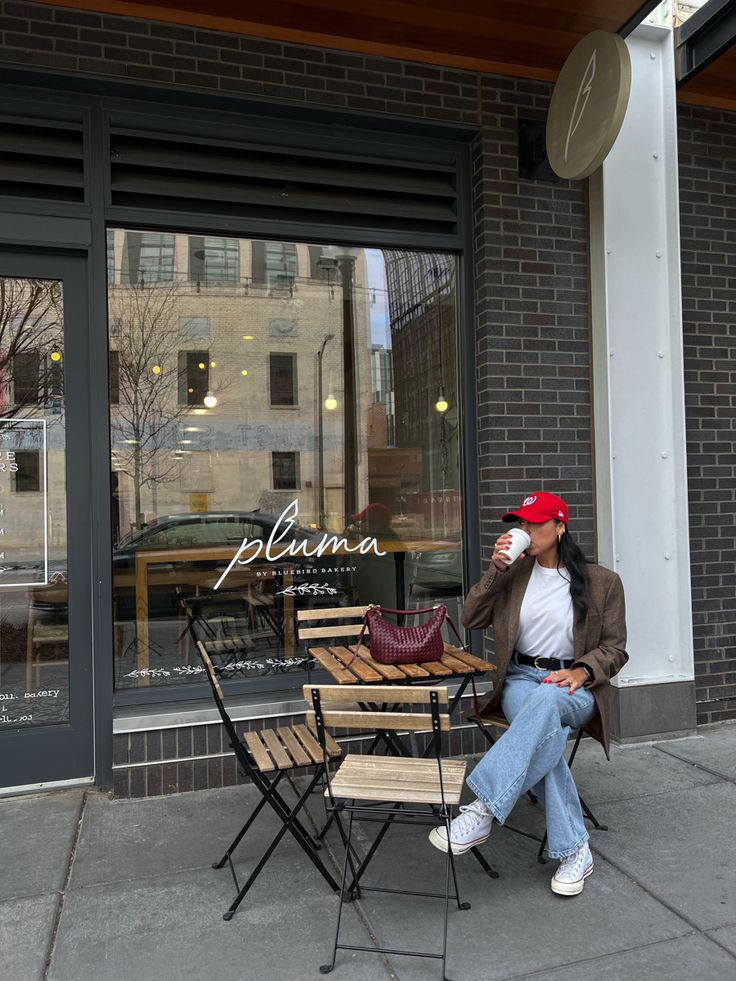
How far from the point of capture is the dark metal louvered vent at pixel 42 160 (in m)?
3.89

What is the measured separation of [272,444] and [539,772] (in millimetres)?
2412

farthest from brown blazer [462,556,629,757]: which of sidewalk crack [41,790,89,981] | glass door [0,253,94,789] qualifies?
glass door [0,253,94,789]

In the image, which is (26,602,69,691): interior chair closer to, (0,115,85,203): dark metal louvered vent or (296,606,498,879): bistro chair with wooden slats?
(296,606,498,879): bistro chair with wooden slats

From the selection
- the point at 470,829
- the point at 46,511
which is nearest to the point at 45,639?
the point at 46,511

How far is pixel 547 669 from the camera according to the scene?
326 centimetres

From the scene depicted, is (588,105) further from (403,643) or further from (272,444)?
(403,643)

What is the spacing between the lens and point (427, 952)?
8.16 feet

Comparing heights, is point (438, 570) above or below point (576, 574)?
below

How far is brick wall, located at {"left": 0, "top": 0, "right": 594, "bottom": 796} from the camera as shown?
4258mm

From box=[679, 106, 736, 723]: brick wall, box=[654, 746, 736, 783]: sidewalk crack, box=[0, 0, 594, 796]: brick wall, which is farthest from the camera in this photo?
box=[679, 106, 736, 723]: brick wall

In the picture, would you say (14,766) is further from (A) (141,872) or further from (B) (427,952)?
(B) (427,952)

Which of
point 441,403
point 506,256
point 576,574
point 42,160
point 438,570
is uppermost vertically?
point 42,160

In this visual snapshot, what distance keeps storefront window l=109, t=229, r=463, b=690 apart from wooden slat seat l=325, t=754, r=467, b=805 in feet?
5.33

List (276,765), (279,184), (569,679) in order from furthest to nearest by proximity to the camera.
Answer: (279,184), (569,679), (276,765)
